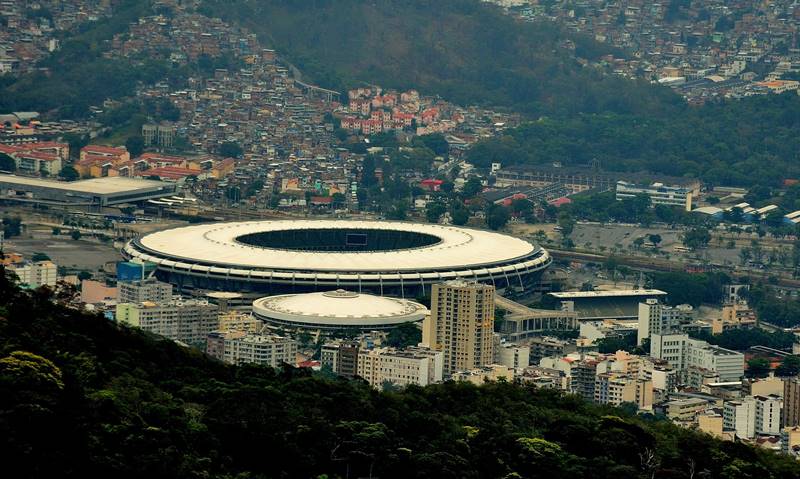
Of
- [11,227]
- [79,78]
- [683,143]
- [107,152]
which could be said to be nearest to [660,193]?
[683,143]

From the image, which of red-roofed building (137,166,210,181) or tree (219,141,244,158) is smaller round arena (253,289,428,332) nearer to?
red-roofed building (137,166,210,181)

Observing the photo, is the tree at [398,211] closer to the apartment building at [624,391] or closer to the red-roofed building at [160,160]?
the red-roofed building at [160,160]

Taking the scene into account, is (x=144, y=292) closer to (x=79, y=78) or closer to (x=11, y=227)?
(x=11, y=227)

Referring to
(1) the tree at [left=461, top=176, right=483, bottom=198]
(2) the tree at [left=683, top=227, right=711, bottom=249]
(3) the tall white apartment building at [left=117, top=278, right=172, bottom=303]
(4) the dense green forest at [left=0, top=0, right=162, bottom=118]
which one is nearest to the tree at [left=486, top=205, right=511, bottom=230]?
(1) the tree at [left=461, top=176, right=483, bottom=198]

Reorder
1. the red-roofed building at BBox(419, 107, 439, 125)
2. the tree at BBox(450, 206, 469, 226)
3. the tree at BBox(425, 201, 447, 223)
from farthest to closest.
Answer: the red-roofed building at BBox(419, 107, 439, 125)
the tree at BBox(425, 201, 447, 223)
the tree at BBox(450, 206, 469, 226)

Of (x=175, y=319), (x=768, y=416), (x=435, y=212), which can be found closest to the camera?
(x=768, y=416)

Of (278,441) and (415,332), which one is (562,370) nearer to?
(415,332)

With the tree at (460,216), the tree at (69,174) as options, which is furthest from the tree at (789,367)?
the tree at (69,174)

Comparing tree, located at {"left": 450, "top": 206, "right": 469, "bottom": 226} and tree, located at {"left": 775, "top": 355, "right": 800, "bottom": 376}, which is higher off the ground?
tree, located at {"left": 450, "top": 206, "right": 469, "bottom": 226}
